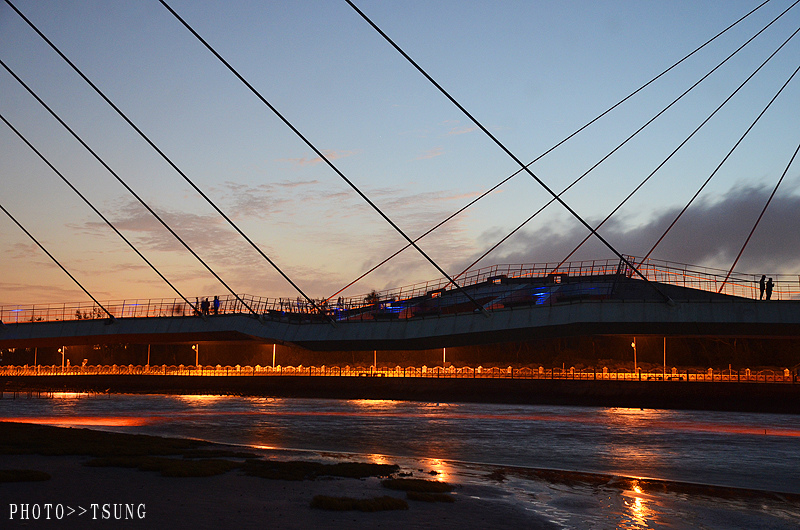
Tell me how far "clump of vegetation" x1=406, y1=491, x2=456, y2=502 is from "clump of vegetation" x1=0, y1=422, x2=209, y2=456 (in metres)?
8.89

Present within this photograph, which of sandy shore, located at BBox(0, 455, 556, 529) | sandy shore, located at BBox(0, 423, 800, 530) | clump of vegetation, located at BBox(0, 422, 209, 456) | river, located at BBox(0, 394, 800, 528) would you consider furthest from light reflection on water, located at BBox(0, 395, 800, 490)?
clump of vegetation, located at BBox(0, 422, 209, 456)

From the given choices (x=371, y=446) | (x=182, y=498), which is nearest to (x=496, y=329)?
(x=371, y=446)

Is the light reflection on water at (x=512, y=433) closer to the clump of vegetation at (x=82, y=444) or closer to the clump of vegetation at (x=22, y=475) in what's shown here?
the clump of vegetation at (x=82, y=444)

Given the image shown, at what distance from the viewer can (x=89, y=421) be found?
3903 cm

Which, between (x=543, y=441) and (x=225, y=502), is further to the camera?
(x=543, y=441)

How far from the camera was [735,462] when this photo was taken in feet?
80.4

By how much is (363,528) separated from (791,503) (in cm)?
1043

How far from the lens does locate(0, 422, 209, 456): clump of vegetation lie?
20094 mm

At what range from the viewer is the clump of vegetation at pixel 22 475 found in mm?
14682

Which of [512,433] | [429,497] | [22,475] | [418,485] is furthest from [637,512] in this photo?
[512,433]

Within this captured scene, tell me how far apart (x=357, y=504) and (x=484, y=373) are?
50595 mm

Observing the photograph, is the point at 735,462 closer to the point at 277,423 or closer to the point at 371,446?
the point at 371,446

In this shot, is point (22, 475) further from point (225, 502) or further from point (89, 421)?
point (89, 421)

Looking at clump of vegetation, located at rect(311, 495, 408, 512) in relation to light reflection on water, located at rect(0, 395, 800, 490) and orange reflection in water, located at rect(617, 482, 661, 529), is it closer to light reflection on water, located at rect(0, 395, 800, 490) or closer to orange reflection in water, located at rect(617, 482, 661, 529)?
orange reflection in water, located at rect(617, 482, 661, 529)
